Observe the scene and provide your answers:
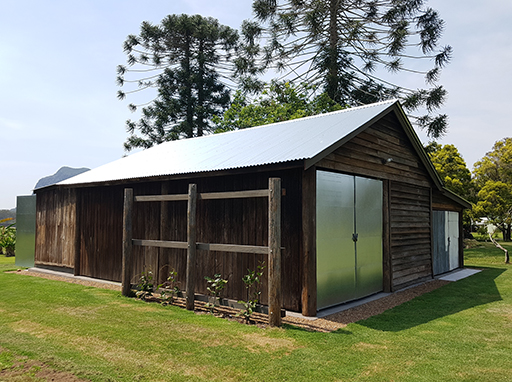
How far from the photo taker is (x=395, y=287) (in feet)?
31.9

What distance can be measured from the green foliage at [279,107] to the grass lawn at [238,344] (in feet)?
48.0

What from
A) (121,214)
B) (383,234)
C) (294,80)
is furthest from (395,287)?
(294,80)

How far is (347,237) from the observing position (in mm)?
8141

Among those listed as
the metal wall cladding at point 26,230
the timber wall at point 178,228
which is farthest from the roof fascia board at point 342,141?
the metal wall cladding at point 26,230

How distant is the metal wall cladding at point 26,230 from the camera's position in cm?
1356

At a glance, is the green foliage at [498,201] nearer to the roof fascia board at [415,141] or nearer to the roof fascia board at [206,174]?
the roof fascia board at [415,141]

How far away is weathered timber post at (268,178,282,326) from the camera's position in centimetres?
625

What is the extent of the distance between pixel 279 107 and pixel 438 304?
16.0 metres

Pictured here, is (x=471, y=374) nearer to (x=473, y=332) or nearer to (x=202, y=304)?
(x=473, y=332)

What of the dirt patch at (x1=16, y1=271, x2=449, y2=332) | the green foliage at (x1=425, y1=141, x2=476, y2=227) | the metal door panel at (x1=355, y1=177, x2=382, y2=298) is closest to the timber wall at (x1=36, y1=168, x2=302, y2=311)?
the dirt patch at (x1=16, y1=271, x2=449, y2=332)

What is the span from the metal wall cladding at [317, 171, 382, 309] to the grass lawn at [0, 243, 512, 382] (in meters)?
1.02

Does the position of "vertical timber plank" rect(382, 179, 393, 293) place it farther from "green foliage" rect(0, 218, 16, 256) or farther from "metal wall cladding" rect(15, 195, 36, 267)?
"green foliage" rect(0, 218, 16, 256)

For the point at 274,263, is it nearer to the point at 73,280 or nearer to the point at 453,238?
the point at 73,280

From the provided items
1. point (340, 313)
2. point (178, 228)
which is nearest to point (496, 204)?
point (340, 313)
